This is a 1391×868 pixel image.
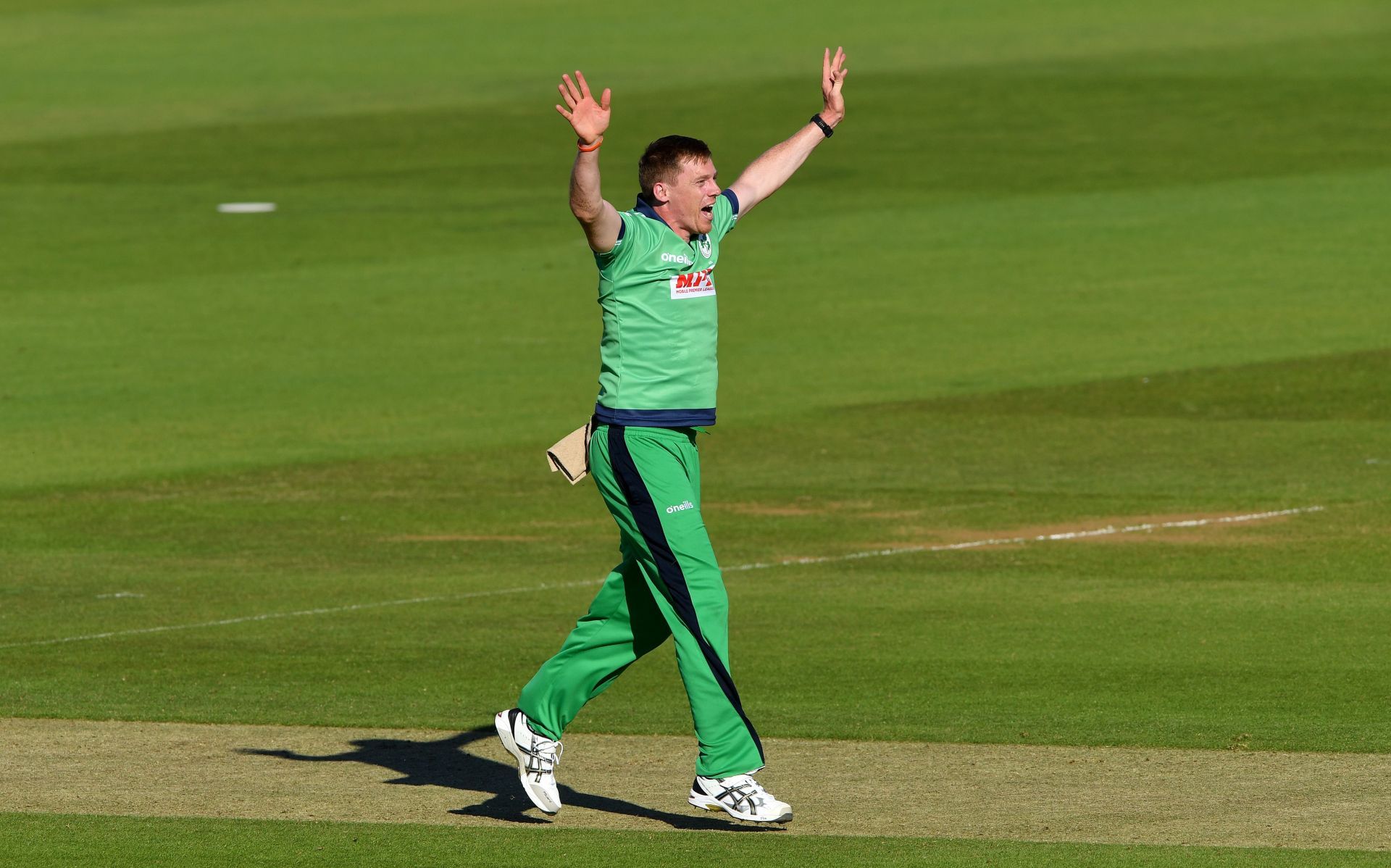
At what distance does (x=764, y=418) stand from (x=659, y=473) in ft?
40.0

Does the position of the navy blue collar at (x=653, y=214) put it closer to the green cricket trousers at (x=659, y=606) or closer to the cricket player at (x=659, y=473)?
the cricket player at (x=659, y=473)

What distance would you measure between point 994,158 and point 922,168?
4.42ft

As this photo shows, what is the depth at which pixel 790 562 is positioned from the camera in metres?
15.2

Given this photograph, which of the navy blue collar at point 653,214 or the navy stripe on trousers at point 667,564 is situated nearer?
the navy stripe on trousers at point 667,564

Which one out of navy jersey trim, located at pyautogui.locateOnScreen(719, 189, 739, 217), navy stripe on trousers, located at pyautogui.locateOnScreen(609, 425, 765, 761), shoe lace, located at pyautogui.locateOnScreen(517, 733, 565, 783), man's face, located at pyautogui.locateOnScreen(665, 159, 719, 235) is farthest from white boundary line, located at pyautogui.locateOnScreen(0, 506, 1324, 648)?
man's face, located at pyautogui.locateOnScreen(665, 159, 719, 235)

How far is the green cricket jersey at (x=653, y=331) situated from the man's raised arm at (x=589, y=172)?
15 cm

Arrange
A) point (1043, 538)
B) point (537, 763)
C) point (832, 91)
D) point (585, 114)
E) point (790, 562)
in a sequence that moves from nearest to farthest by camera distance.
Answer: point (585, 114) → point (537, 763) → point (832, 91) → point (790, 562) → point (1043, 538)

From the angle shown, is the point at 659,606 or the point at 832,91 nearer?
the point at 659,606

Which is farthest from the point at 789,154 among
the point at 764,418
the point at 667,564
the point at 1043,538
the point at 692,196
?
the point at 764,418

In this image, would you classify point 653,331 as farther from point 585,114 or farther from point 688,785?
point 688,785

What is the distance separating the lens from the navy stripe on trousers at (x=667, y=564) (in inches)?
359

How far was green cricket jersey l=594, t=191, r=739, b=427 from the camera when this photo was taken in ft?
30.3

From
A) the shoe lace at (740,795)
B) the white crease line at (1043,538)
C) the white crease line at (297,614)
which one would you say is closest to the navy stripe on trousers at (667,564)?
the shoe lace at (740,795)

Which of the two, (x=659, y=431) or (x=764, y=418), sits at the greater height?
(x=764, y=418)
